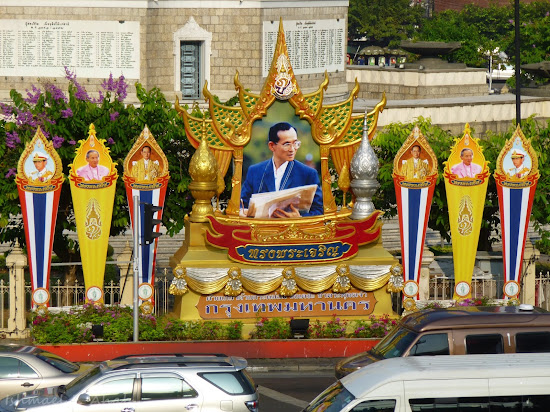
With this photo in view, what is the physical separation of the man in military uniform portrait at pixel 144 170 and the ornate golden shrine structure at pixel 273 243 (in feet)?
2.61

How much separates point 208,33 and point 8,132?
18.8 m

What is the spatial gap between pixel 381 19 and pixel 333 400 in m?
91.2

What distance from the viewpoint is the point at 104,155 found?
24.5 m

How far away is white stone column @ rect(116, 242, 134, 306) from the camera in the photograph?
83.1 ft

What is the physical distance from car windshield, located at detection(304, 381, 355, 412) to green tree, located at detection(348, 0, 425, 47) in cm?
8840

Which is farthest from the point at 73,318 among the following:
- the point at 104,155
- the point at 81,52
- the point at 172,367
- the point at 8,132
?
the point at 81,52

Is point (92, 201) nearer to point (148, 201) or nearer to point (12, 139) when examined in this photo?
point (148, 201)

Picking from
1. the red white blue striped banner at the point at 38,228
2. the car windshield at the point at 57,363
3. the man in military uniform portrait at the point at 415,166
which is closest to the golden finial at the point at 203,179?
the red white blue striped banner at the point at 38,228

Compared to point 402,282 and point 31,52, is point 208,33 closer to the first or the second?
point 31,52

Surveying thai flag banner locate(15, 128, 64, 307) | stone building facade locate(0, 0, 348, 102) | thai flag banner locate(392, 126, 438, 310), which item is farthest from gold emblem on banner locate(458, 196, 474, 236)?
stone building facade locate(0, 0, 348, 102)

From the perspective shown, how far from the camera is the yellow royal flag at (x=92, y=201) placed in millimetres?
24438

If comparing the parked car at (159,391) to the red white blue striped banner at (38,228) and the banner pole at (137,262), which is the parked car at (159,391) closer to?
the banner pole at (137,262)

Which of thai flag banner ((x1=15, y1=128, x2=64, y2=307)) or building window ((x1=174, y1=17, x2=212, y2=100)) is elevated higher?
building window ((x1=174, y1=17, x2=212, y2=100))

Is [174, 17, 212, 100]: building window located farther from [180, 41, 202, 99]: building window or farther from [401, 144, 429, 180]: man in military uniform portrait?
[401, 144, 429, 180]: man in military uniform portrait
